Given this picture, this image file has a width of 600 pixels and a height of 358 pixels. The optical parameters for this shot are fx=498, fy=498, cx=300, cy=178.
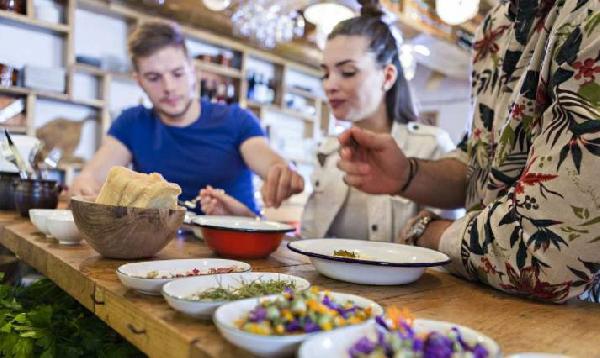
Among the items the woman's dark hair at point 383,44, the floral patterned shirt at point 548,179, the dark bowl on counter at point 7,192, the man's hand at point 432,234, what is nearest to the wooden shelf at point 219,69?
the woman's dark hair at point 383,44

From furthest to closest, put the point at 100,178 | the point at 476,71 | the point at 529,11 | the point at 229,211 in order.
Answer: the point at 100,178 → the point at 229,211 → the point at 476,71 → the point at 529,11

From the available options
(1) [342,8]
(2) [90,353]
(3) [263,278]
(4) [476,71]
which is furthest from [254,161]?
(1) [342,8]

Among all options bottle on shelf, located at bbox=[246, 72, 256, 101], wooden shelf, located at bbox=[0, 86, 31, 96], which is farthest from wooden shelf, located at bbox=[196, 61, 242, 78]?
wooden shelf, located at bbox=[0, 86, 31, 96]

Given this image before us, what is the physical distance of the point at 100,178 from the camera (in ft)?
6.48

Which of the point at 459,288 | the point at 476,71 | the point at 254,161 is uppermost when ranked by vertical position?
the point at 476,71

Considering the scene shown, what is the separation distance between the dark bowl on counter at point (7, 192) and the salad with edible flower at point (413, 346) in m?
1.47

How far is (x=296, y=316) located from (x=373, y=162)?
2.50ft

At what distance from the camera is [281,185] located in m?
1.38

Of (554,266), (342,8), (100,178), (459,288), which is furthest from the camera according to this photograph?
(342,8)

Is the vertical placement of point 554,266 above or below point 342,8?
below

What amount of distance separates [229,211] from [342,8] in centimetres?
200

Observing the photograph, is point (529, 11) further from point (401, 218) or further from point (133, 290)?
point (401, 218)

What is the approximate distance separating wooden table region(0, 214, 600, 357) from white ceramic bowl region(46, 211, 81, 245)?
3 cm

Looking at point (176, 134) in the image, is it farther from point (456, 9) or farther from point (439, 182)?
point (456, 9)
